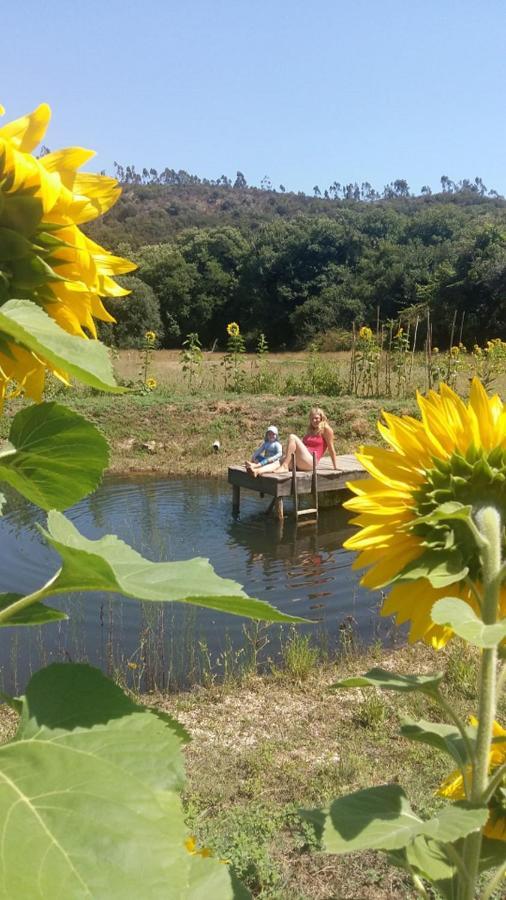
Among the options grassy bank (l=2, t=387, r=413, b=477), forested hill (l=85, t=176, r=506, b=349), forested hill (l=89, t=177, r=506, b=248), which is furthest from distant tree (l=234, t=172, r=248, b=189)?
grassy bank (l=2, t=387, r=413, b=477)

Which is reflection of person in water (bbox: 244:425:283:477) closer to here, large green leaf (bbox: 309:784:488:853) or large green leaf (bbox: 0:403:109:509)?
large green leaf (bbox: 309:784:488:853)

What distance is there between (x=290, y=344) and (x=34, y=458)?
106ft

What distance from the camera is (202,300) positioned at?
113 ft

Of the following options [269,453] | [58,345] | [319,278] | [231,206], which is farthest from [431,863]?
[231,206]

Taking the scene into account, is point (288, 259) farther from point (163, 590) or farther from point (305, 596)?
point (163, 590)

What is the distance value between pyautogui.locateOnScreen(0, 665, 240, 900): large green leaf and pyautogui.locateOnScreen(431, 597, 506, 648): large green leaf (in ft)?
0.82

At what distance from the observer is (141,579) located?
43 cm

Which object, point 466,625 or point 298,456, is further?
point 298,456

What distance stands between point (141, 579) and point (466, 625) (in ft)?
0.95

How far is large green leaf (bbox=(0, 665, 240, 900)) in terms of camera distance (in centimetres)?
32

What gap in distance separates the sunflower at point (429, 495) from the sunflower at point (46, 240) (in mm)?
344

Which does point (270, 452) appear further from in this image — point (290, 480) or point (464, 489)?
point (464, 489)

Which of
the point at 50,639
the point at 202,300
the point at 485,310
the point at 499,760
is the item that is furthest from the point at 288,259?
the point at 499,760

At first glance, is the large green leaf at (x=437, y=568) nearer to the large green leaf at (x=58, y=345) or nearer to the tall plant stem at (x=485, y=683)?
the tall plant stem at (x=485, y=683)
